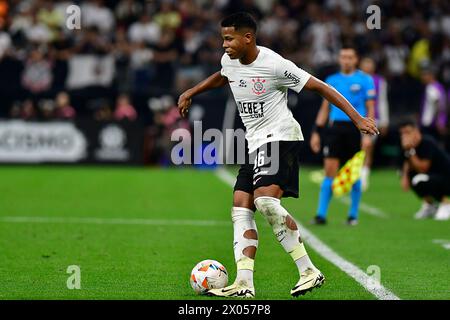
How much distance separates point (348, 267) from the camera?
9688mm

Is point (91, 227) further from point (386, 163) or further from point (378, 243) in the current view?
point (386, 163)

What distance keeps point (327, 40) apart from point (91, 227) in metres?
14.6

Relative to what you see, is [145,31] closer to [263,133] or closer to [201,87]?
[201,87]

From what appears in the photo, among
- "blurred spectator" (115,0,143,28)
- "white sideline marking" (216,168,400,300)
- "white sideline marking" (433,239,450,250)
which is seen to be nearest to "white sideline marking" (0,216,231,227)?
"white sideline marking" (216,168,400,300)

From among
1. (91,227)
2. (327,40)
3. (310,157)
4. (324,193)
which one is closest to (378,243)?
(324,193)

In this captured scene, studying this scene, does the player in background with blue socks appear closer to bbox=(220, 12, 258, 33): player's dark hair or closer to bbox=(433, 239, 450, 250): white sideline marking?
bbox=(433, 239, 450, 250): white sideline marking

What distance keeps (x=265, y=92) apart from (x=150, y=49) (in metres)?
18.4

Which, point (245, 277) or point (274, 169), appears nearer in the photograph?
point (245, 277)

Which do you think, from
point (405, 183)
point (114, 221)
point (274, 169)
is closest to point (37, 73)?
point (114, 221)

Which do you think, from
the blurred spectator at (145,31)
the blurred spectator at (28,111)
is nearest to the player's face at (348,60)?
the blurred spectator at (28,111)

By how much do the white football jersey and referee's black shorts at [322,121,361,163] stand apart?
5381 mm

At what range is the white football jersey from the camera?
319 inches

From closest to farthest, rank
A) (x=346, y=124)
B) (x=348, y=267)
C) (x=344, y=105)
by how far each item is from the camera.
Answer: (x=344, y=105), (x=348, y=267), (x=346, y=124)

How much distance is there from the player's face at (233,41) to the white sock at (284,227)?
3.65 feet
